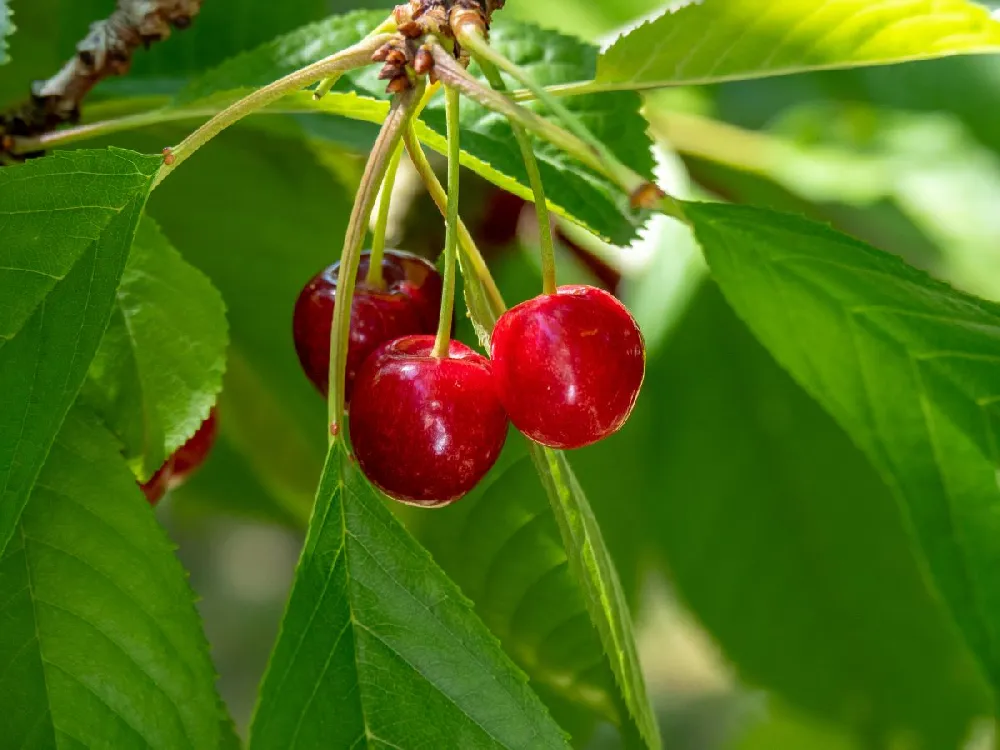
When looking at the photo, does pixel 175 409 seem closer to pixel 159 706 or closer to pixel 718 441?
pixel 159 706

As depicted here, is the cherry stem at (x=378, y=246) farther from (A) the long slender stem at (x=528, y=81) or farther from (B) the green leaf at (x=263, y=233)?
(B) the green leaf at (x=263, y=233)

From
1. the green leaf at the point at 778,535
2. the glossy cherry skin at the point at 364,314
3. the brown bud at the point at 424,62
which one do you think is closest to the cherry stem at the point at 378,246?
the glossy cherry skin at the point at 364,314

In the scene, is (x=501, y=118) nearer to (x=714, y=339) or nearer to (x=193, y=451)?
(x=193, y=451)

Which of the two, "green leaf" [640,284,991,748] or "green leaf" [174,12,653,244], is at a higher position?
"green leaf" [174,12,653,244]

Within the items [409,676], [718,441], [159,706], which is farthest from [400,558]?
[718,441]

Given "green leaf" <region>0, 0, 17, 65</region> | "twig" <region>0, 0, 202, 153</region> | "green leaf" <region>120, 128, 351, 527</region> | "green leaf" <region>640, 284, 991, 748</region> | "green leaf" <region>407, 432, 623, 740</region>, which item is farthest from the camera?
"green leaf" <region>640, 284, 991, 748</region>

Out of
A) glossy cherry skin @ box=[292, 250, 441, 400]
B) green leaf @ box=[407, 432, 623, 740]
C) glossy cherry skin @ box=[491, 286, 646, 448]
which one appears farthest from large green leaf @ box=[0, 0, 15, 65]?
green leaf @ box=[407, 432, 623, 740]

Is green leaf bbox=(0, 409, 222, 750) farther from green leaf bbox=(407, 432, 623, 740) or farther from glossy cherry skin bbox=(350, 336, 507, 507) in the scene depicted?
green leaf bbox=(407, 432, 623, 740)
